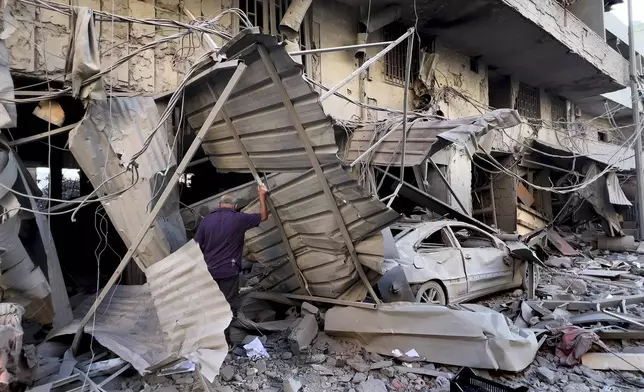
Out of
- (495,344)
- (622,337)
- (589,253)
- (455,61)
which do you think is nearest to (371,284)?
(495,344)

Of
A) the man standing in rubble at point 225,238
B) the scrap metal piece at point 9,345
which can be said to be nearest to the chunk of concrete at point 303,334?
the man standing in rubble at point 225,238

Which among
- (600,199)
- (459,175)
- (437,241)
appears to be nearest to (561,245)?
(600,199)

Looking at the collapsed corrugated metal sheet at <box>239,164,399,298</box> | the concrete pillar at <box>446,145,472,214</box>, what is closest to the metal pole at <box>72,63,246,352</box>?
the collapsed corrugated metal sheet at <box>239,164,399,298</box>

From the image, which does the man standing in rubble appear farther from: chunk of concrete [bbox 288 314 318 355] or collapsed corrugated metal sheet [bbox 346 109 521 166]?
collapsed corrugated metal sheet [bbox 346 109 521 166]

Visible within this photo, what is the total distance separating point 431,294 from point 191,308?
3.66 metres

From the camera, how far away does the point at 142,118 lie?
5.04 metres

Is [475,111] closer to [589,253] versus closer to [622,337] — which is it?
[589,253]

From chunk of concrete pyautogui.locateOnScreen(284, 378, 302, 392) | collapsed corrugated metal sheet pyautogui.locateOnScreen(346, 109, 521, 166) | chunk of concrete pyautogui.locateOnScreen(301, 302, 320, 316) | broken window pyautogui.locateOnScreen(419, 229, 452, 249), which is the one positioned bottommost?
chunk of concrete pyautogui.locateOnScreen(284, 378, 302, 392)

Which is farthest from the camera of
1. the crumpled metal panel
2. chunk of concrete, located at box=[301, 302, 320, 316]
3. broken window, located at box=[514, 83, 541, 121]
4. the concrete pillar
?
broken window, located at box=[514, 83, 541, 121]

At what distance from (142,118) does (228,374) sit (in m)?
3.06

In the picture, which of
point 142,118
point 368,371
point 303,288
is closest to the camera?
point 368,371

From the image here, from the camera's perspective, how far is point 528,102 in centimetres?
1742

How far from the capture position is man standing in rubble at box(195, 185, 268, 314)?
4.84 metres

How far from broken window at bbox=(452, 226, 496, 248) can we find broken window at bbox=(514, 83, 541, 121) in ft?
35.2
